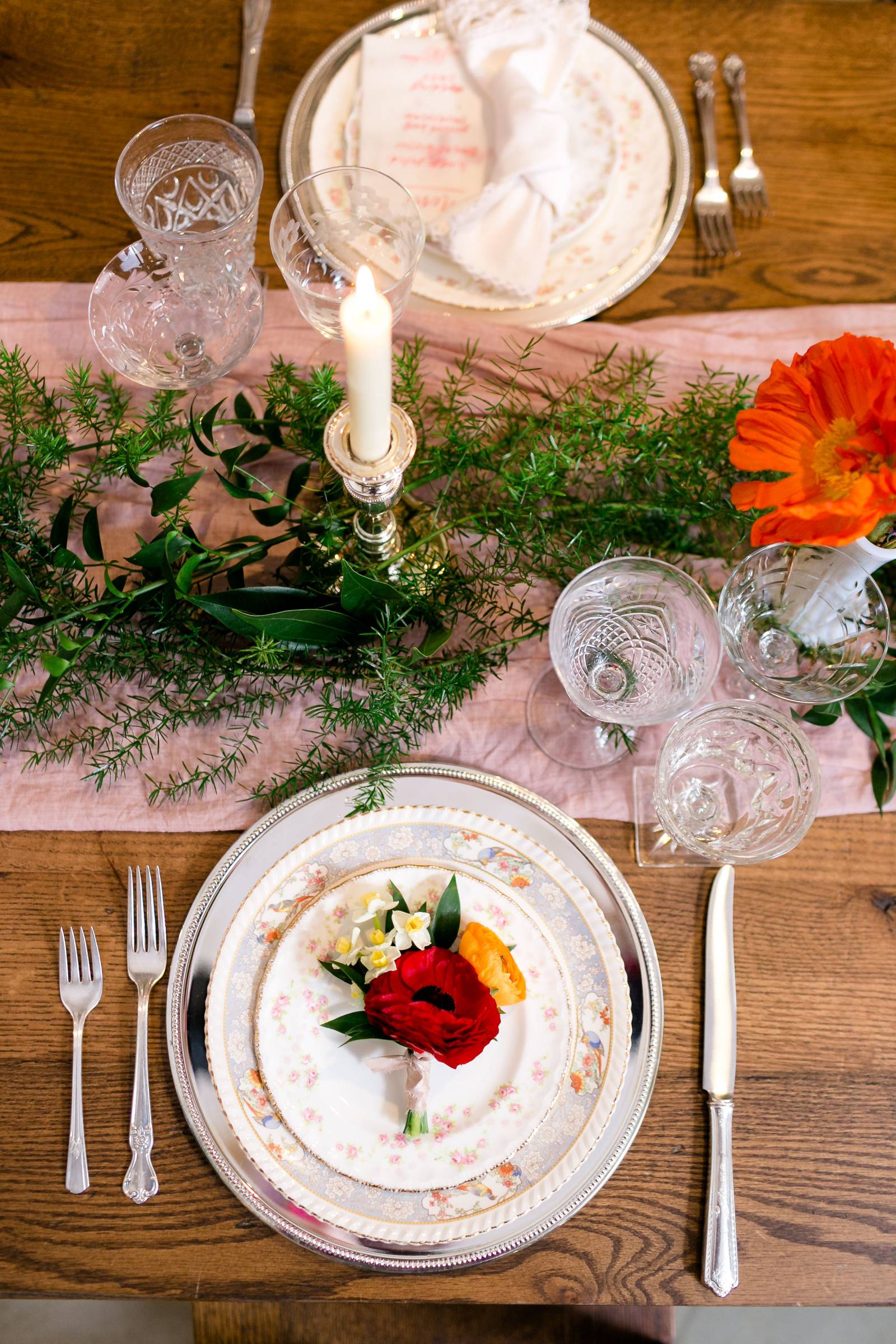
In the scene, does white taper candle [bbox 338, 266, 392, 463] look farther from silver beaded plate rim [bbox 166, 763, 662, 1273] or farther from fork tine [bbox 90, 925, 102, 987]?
fork tine [bbox 90, 925, 102, 987]

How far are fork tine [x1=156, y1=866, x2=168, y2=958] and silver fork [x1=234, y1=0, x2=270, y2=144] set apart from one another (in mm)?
823

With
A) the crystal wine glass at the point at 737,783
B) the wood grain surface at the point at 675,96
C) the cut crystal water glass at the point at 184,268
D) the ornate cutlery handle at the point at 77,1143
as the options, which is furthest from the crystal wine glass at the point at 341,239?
the ornate cutlery handle at the point at 77,1143

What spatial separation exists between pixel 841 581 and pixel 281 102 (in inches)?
32.9

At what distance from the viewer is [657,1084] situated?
2.76ft

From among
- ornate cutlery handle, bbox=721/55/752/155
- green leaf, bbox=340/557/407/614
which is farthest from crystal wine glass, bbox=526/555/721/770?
ornate cutlery handle, bbox=721/55/752/155

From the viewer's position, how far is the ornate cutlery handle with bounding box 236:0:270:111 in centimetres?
106

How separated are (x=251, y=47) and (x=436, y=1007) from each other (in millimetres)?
1073

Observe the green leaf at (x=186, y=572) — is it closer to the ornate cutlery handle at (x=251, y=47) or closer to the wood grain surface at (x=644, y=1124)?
the wood grain surface at (x=644, y=1124)

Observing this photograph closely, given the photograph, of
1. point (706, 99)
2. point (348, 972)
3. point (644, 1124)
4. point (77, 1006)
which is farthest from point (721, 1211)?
point (706, 99)

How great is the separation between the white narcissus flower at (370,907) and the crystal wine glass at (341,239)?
1.66 feet

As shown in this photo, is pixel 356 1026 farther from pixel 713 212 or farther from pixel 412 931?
pixel 713 212

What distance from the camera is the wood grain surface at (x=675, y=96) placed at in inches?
41.1

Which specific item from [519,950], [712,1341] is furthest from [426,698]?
[712,1341]

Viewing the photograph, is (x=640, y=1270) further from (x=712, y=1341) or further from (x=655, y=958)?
(x=712, y=1341)
